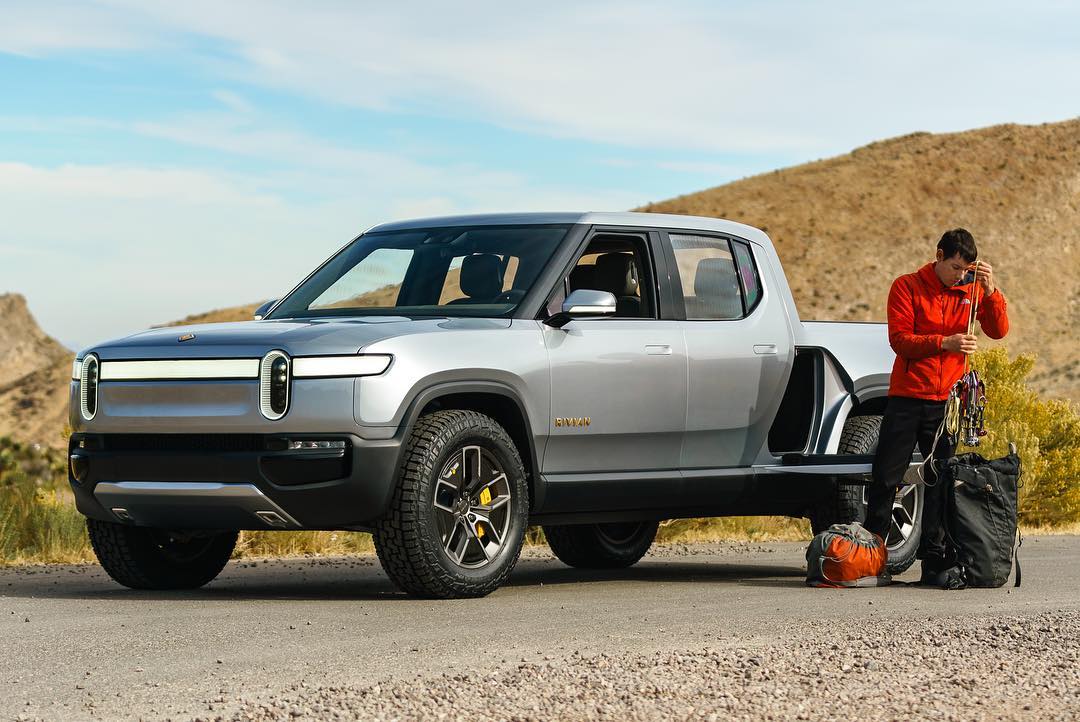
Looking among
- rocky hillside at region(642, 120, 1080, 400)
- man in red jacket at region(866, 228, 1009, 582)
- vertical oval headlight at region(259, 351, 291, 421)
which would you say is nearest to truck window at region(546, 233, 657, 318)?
man in red jacket at region(866, 228, 1009, 582)

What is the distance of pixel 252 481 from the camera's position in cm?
833

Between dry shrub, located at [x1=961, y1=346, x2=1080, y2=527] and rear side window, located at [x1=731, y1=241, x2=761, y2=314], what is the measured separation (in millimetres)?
8446

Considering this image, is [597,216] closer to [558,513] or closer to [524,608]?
[558,513]

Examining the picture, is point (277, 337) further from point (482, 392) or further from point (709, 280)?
point (709, 280)

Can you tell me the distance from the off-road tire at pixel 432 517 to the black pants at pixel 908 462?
254cm

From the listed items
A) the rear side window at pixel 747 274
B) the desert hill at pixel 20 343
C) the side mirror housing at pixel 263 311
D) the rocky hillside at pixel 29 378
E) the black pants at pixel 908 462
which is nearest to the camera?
the black pants at pixel 908 462

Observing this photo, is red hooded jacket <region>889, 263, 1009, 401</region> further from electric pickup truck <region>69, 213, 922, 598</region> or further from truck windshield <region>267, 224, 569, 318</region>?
truck windshield <region>267, 224, 569, 318</region>

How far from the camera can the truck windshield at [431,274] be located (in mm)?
9492

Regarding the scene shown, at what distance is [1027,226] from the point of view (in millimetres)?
94062

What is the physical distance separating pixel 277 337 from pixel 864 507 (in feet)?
14.5

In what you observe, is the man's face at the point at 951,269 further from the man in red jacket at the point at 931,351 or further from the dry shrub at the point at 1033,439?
Result: the dry shrub at the point at 1033,439

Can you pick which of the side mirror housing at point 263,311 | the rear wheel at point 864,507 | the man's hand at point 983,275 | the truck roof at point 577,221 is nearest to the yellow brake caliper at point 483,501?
the truck roof at point 577,221

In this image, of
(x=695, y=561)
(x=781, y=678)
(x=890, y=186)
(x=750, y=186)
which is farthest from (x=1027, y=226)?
(x=781, y=678)

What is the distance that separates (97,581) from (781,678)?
5866 millimetres
